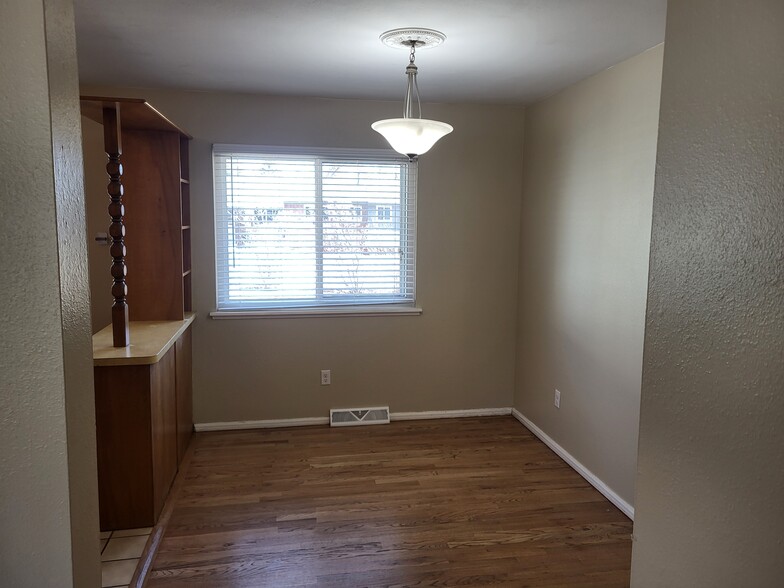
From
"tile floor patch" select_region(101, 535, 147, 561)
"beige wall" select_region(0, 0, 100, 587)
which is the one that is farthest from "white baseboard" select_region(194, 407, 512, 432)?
"beige wall" select_region(0, 0, 100, 587)

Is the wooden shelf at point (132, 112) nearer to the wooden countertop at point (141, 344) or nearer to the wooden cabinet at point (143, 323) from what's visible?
the wooden cabinet at point (143, 323)

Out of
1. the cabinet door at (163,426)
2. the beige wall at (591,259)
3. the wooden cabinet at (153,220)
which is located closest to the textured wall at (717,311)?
the beige wall at (591,259)

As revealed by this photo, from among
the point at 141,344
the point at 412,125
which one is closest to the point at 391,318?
the point at 141,344

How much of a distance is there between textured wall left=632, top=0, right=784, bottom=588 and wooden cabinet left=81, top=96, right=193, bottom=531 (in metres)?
2.24

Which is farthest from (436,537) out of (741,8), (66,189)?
(741,8)

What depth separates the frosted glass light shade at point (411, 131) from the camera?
2.52 m

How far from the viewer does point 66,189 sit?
116cm

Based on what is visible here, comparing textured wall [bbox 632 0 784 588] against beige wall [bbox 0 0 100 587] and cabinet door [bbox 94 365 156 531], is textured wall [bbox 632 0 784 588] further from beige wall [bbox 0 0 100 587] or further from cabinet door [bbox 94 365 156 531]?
cabinet door [bbox 94 365 156 531]

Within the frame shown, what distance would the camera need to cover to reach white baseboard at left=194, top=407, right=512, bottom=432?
4.16 meters

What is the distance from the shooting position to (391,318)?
429 cm

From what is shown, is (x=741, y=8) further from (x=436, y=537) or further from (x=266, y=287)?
(x=266, y=287)

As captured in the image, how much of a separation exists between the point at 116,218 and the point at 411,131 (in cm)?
148

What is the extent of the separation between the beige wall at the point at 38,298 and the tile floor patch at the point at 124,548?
152 cm

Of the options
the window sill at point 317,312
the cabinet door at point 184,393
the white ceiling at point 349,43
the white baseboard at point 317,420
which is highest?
the white ceiling at point 349,43
